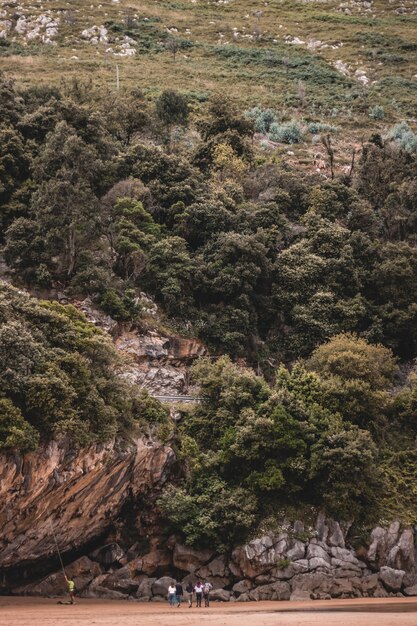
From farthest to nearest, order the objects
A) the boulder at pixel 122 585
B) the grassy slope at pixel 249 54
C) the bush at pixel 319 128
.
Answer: the grassy slope at pixel 249 54 → the bush at pixel 319 128 → the boulder at pixel 122 585

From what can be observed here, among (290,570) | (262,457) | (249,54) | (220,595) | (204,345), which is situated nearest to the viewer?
(220,595)

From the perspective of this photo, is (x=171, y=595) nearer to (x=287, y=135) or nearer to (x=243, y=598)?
(x=243, y=598)

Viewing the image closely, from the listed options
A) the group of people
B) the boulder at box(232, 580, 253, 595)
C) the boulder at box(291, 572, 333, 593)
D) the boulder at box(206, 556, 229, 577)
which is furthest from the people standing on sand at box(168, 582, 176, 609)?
the boulder at box(291, 572, 333, 593)

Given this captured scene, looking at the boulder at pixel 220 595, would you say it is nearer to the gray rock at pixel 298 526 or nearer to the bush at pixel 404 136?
the gray rock at pixel 298 526

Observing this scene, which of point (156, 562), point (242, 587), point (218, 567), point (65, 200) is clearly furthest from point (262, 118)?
point (242, 587)

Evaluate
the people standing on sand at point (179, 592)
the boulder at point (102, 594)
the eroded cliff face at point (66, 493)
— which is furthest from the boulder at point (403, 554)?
the boulder at point (102, 594)

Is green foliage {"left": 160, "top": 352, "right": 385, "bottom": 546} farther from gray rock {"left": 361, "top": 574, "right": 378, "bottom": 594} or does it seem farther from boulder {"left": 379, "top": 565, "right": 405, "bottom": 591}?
gray rock {"left": 361, "top": 574, "right": 378, "bottom": 594}
